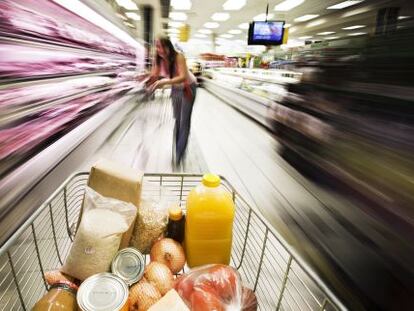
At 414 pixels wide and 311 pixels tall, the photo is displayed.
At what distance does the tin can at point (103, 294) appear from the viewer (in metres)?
0.59

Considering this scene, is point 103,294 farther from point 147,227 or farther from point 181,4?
point 181,4

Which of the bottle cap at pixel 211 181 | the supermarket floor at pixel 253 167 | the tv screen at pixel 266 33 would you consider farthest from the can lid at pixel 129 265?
the tv screen at pixel 266 33

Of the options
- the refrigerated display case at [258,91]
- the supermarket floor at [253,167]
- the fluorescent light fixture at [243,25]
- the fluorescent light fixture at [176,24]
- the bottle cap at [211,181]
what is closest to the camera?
the bottle cap at [211,181]

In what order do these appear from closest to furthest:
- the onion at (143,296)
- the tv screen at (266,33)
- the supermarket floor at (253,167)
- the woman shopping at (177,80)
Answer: the onion at (143,296)
the supermarket floor at (253,167)
the woman shopping at (177,80)
the tv screen at (266,33)

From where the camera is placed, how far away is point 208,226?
0.89 meters

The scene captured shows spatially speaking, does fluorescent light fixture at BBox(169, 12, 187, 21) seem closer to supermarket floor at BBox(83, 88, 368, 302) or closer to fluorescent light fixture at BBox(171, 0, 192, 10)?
fluorescent light fixture at BBox(171, 0, 192, 10)

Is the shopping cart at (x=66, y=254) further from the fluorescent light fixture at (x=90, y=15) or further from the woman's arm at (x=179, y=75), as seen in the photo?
the fluorescent light fixture at (x=90, y=15)

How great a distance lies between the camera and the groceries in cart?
2.09 feet

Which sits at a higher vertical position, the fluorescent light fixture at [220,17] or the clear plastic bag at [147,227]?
the fluorescent light fixture at [220,17]

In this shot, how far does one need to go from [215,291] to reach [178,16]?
14.1 meters

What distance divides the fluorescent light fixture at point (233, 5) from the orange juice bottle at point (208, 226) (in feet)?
35.3

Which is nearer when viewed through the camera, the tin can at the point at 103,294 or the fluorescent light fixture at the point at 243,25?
the tin can at the point at 103,294

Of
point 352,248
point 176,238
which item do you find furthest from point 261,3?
point 176,238

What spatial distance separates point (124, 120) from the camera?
18.6 ft
